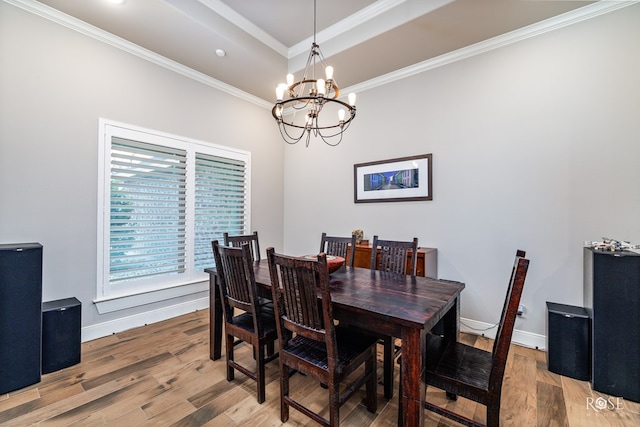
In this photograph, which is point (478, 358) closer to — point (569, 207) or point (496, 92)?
point (569, 207)

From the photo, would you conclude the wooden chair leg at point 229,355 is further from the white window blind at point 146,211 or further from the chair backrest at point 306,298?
the white window blind at point 146,211

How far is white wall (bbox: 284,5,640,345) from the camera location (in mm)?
2416

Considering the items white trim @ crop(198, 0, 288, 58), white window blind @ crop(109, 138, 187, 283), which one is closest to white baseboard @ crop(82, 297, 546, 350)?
white window blind @ crop(109, 138, 187, 283)

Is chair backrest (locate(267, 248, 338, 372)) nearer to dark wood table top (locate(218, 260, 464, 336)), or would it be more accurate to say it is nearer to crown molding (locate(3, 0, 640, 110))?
dark wood table top (locate(218, 260, 464, 336))

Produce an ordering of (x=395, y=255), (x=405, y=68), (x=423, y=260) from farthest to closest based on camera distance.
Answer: (x=405, y=68) → (x=423, y=260) → (x=395, y=255)

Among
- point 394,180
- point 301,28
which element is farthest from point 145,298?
point 301,28

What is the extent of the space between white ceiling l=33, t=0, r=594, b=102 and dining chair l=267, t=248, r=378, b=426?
2.60 meters

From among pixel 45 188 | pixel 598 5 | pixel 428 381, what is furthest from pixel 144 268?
pixel 598 5

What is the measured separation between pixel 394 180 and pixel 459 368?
246 cm

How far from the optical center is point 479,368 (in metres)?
1.52

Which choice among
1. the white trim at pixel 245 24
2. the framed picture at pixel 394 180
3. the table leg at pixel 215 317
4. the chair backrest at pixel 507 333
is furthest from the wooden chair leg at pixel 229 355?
the white trim at pixel 245 24

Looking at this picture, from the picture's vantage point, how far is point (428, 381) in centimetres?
149

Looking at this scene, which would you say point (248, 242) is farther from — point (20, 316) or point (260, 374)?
point (20, 316)

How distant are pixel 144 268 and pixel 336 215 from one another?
254 cm
